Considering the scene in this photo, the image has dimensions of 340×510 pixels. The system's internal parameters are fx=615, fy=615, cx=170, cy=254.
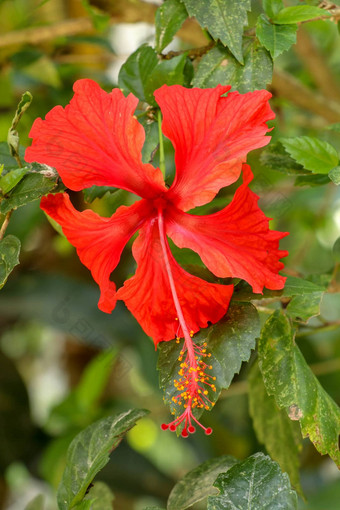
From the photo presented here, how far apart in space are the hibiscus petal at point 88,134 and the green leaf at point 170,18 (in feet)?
0.60

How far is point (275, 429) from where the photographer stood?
830 millimetres

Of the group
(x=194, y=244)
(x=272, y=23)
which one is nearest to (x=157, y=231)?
(x=194, y=244)

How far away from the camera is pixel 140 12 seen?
107cm

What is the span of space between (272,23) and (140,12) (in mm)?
430

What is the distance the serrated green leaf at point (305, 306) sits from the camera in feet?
2.31

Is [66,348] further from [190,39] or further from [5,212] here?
[5,212]

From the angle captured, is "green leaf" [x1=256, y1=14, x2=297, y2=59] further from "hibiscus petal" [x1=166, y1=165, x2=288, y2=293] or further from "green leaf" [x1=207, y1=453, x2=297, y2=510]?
"green leaf" [x1=207, y1=453, x2=297, y2=510]

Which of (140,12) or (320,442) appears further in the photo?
(140,12)

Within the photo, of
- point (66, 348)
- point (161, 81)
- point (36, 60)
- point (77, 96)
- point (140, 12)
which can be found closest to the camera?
point (77, 96)

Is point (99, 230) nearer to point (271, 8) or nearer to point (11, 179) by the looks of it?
point (11, 179)

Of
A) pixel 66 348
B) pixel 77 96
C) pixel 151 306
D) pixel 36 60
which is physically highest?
pixel 77 96

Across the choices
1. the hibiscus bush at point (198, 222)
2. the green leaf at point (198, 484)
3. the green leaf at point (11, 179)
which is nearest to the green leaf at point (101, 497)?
the hibiscus bush at point (198, 222)

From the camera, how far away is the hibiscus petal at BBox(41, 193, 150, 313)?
2.05 feet

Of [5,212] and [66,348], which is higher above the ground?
[5,212]
